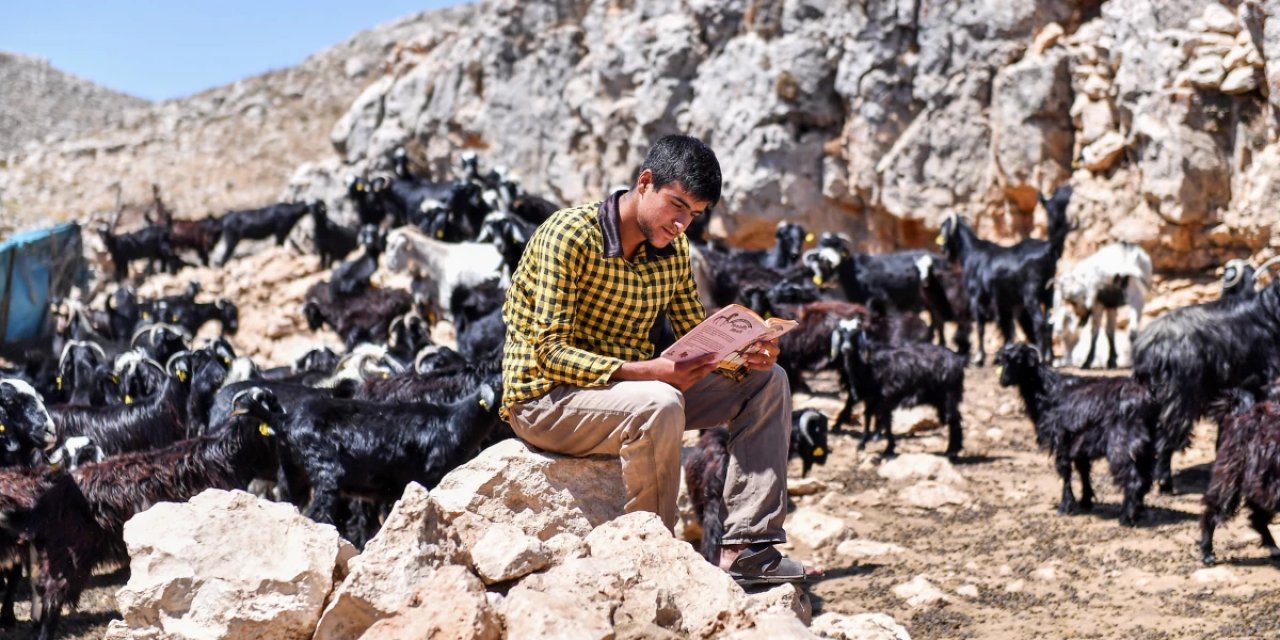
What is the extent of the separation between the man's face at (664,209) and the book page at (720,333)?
1.12 feet

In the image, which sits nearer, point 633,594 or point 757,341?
point 633,594

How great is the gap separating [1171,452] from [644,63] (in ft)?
49.8

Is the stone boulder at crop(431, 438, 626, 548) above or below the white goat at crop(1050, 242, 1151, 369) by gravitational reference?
above

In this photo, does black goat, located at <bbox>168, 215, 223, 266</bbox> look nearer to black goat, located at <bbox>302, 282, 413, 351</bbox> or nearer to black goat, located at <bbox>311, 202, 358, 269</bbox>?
black goat, located at <bbox>311, 202, 358, 269</bbox>

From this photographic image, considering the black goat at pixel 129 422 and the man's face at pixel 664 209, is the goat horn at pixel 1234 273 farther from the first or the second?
the black goat at pixel 129 422

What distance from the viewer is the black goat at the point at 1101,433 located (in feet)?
26.2

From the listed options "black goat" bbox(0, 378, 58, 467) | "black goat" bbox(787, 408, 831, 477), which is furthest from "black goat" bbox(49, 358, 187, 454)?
"black goat" bbox(787, 408, 831, 477)

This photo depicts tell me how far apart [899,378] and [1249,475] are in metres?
3.83

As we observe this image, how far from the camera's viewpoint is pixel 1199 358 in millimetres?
8727

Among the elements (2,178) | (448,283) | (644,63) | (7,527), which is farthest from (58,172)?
(7,527)

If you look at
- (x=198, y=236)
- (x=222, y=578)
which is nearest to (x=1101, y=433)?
(x=222, y=578)

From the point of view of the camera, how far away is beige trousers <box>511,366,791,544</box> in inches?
178

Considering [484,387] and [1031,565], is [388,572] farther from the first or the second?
[1031,565]

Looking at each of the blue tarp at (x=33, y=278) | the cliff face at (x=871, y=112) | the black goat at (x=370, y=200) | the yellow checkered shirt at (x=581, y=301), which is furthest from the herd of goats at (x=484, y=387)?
the black goat at (x=370, y=200)
